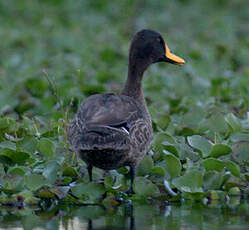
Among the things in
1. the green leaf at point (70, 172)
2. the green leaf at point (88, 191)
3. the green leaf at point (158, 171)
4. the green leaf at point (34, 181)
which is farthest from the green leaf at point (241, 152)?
the green leaf at point (34, 181)

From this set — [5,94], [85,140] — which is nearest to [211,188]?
[85,140]

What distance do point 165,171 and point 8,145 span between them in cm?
136

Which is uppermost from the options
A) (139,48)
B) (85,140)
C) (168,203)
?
(139,48)

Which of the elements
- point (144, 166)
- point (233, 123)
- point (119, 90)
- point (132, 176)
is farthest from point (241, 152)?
point (119, 90)

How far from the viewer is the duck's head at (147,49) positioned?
24.5 ft

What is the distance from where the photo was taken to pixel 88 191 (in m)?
6.16

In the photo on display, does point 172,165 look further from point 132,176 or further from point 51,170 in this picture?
point 51,170

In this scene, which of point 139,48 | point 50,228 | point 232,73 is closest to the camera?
point 50,228

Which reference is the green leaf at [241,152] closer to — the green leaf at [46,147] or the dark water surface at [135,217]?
the dark water surface at [135,217]

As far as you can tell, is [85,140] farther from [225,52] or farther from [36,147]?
[225,52]

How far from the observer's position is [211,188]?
6289mm

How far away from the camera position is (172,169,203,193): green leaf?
241 inches

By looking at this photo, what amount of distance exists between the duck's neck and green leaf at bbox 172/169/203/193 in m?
1.20

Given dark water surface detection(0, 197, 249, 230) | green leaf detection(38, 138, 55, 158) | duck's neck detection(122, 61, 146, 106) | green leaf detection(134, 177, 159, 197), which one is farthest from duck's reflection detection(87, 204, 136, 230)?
duck's neck detection(122, 61, 146, 106)
